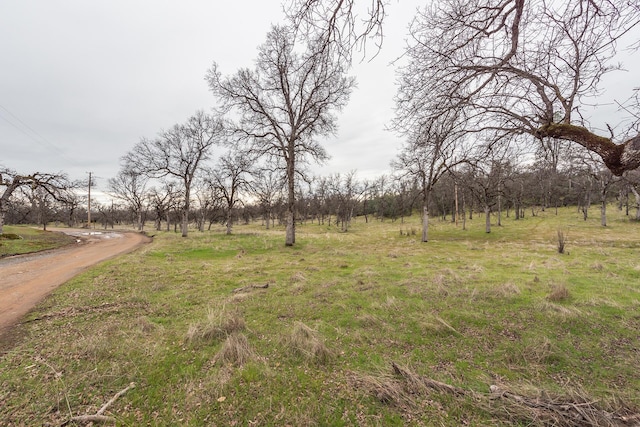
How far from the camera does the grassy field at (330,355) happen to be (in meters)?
2.71

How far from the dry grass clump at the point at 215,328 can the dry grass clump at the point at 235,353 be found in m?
0.47

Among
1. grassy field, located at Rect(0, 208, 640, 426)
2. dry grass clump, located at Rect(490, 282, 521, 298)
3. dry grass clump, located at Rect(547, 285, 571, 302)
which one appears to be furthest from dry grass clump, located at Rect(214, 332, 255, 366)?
dry grass clump, located at Rect(547, 285, 571, 302)

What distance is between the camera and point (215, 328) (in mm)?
4410

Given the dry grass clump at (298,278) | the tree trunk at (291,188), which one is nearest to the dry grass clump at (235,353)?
the dry grass clump at (298,278)

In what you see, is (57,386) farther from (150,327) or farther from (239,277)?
(239,277)

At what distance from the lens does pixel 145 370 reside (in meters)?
3.43

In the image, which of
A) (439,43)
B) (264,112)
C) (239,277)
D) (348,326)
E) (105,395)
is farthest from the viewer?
(264,112)

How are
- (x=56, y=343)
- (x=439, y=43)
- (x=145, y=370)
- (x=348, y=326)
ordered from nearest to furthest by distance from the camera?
(x=145, y=370), (x=56, y=343), (x=439, y=43), (x=348, y=326)

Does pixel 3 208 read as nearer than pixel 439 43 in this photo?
No

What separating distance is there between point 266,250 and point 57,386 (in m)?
13.1

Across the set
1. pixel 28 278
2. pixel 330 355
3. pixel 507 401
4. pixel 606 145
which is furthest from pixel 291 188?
pixel 507 401

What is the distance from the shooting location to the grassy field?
2.71 m

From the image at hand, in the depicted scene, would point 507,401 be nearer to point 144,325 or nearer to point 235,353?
point 235,353

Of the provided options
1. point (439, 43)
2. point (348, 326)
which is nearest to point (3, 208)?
point (348, 326)
